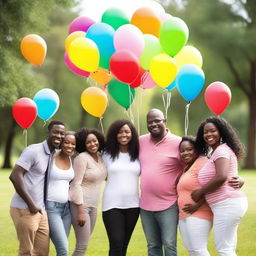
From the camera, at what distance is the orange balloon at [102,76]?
A: 302 inches

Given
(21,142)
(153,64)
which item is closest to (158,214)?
(153,64)

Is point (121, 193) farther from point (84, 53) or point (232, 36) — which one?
point (232, 36)

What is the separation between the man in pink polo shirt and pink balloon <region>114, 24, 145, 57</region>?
1432 mm

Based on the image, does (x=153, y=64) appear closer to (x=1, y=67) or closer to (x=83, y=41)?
(x=83, y=41)

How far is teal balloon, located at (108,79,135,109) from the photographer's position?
7.55 meters

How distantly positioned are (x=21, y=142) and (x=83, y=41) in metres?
30.9

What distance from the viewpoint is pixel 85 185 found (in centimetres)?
597

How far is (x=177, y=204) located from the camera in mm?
5805

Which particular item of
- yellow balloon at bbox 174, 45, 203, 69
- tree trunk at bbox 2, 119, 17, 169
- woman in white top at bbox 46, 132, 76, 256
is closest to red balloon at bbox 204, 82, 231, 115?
yellow balloon at bbox 174, 45, 203, 69

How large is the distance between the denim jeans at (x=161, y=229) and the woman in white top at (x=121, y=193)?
0.15 m

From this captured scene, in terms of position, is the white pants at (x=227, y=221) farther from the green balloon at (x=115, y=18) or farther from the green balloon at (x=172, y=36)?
the green balloon at (x=115, y=18)

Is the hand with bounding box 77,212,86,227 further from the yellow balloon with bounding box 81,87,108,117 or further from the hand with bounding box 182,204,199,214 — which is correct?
the yellow balloon with bounding box 81,87,108,117

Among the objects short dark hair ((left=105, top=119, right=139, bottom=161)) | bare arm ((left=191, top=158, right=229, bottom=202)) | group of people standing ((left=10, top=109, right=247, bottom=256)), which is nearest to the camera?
bare arm ((left=191, top=158, right=229, bottom=202))

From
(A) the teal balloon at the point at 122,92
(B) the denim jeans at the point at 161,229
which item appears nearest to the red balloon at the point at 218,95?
(A) the teal balloon at the point at 122,92
